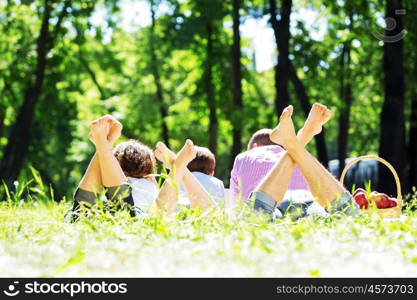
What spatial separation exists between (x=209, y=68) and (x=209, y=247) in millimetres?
17879

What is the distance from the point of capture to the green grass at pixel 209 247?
306 cm

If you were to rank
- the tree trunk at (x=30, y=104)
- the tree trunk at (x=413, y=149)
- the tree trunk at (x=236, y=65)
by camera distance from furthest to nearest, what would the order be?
1. the tree trunk at (x=413, y=149)
2. the tree trunk at (x=30, y=104)
3. the tree trunk at (x=236, y=65)

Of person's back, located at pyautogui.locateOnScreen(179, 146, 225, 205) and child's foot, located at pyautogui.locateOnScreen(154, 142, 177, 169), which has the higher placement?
child's foot, located at pyautogui.locateOnScreen(154, 142, 177, 169)

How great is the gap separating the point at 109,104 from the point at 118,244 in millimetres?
23098

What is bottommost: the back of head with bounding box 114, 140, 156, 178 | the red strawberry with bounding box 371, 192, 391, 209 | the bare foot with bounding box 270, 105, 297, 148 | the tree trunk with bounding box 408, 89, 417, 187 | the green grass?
the tree trunk with bounding box 408, 89, 417, 187

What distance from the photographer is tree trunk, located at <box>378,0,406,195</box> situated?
11977 millimetres

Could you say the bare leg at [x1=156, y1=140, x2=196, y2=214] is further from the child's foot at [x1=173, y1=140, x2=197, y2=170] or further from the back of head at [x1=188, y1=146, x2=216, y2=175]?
the back of head at [x1=188, y1=146, x2=216, y2=175]

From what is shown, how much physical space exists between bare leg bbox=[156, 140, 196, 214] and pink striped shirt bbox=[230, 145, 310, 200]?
31.4 inches

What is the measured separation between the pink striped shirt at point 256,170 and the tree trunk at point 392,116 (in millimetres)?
6344

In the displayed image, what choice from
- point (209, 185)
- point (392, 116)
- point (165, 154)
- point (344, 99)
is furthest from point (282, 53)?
point (165, 154)

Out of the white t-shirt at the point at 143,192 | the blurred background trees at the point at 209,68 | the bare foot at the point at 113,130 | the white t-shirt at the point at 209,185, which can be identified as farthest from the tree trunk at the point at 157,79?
the bare foot at the point at 113,130

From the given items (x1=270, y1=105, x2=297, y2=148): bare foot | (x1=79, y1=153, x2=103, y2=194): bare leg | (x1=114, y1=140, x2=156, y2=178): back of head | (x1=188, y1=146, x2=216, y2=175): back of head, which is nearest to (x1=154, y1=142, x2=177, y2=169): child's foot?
(x1=114, y1=140, x2=156, y2=178): back of head

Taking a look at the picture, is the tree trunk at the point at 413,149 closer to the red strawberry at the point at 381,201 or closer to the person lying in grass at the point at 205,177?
the person lying in grass at the point at 205,177

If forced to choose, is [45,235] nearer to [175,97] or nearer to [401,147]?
[401,147]
